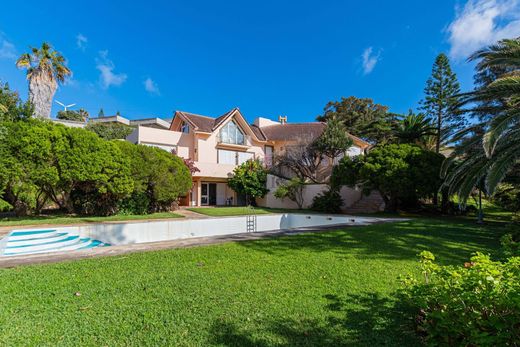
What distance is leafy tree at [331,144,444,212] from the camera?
16188mm

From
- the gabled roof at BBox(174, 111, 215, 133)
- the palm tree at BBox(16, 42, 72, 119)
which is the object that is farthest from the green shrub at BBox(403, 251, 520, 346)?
the gabled roof at BBox(174, 111, 215, 133)

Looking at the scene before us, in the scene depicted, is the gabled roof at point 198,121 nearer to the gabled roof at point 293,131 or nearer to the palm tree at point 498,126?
the gabled roof at point 293,131

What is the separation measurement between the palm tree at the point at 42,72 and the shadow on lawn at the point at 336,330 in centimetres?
2301

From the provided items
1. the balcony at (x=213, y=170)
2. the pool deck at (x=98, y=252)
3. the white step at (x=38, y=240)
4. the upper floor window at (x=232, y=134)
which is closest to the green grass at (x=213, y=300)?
the pool deck at (x=98, y=252)

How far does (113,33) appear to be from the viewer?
67.9 ft

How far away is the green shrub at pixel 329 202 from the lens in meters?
20.5

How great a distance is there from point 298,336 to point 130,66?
2829 cm

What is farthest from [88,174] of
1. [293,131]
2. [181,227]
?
[293,131]

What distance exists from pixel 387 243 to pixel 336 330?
202 inches

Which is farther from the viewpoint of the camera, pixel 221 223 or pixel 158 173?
pixel 158 173

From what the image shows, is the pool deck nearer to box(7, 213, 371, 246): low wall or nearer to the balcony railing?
box(7, 213, 371, 246): low wall

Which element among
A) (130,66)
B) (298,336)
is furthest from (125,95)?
(298,336)

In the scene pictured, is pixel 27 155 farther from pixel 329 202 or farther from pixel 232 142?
pixel 232 142

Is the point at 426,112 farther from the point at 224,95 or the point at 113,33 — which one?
the point at 113,33
